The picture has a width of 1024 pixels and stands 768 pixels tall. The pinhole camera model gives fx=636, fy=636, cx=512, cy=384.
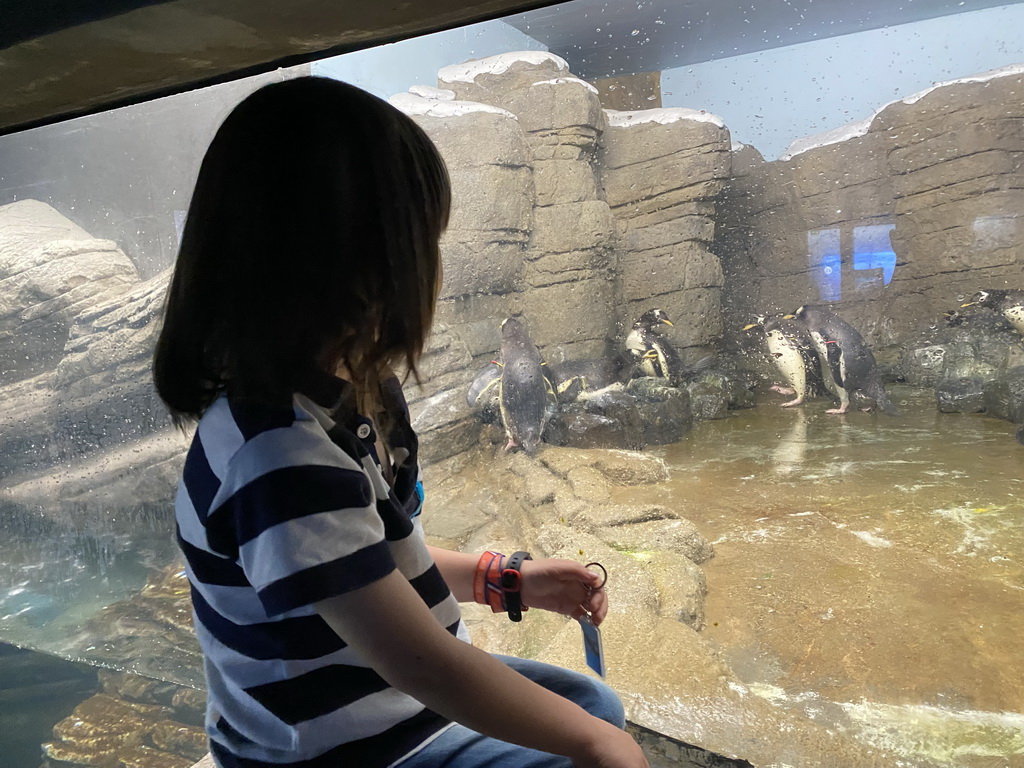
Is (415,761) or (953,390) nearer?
(415,761)

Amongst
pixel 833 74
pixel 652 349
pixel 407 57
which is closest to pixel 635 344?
pixel 652 349

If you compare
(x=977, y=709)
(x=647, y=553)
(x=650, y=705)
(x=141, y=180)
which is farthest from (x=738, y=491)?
(x=141, y=180)

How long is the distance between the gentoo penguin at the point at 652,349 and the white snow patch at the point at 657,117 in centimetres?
127

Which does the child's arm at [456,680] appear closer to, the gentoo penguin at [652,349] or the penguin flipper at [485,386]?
the penguin flipper at [485,386]

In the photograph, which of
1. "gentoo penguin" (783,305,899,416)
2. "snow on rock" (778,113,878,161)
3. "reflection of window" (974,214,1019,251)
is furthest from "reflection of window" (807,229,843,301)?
"reflection of window" (974,214,1019,251)

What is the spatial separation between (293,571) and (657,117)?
14.4 feet

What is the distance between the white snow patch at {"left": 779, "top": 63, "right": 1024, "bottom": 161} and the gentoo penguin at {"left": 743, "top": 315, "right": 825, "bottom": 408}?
1020 millimetres

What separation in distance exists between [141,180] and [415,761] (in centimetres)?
359

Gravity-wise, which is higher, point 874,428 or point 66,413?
point 66,413

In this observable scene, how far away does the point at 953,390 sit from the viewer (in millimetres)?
3230

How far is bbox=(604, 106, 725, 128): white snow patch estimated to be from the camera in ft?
13.5

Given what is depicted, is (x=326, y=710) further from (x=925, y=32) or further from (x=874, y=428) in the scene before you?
(x=925, y=32)

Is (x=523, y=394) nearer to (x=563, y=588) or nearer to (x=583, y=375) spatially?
(x=583, y=375)

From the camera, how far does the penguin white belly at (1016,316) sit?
3201mm
